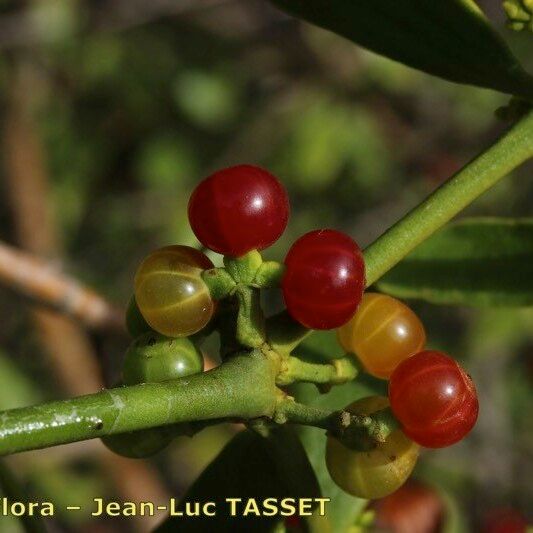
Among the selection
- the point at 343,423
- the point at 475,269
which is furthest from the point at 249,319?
the point at 475,269

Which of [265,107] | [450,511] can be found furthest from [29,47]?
[450,511]

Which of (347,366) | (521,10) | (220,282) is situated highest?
(521,10)

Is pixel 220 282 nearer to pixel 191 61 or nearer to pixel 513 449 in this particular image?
pixel 513 449

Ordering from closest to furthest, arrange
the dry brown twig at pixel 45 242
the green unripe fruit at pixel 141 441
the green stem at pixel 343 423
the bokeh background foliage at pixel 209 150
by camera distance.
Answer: the green stem at pixel 343 423
the green unripe fruit at pixel 141 441
the dry brown twig at pixel 45 242
the bokeh background foliage at pixel 209 150

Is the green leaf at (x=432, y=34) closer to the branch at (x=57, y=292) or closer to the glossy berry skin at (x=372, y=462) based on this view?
the glossy berry skin at (x=372, y=462)

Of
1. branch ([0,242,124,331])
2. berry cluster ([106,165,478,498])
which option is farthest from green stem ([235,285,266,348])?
branch ([0,242,124,331])

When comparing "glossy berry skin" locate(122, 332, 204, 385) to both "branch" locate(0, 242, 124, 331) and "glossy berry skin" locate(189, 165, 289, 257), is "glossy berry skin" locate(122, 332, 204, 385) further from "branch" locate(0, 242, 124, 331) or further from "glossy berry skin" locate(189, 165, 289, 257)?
"branch" locate(0, 242, 124, 331)

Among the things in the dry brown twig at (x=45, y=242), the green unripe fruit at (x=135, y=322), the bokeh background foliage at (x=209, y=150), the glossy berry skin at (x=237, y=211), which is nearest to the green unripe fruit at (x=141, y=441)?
the green unripe fruit at (x=135, y=322)
